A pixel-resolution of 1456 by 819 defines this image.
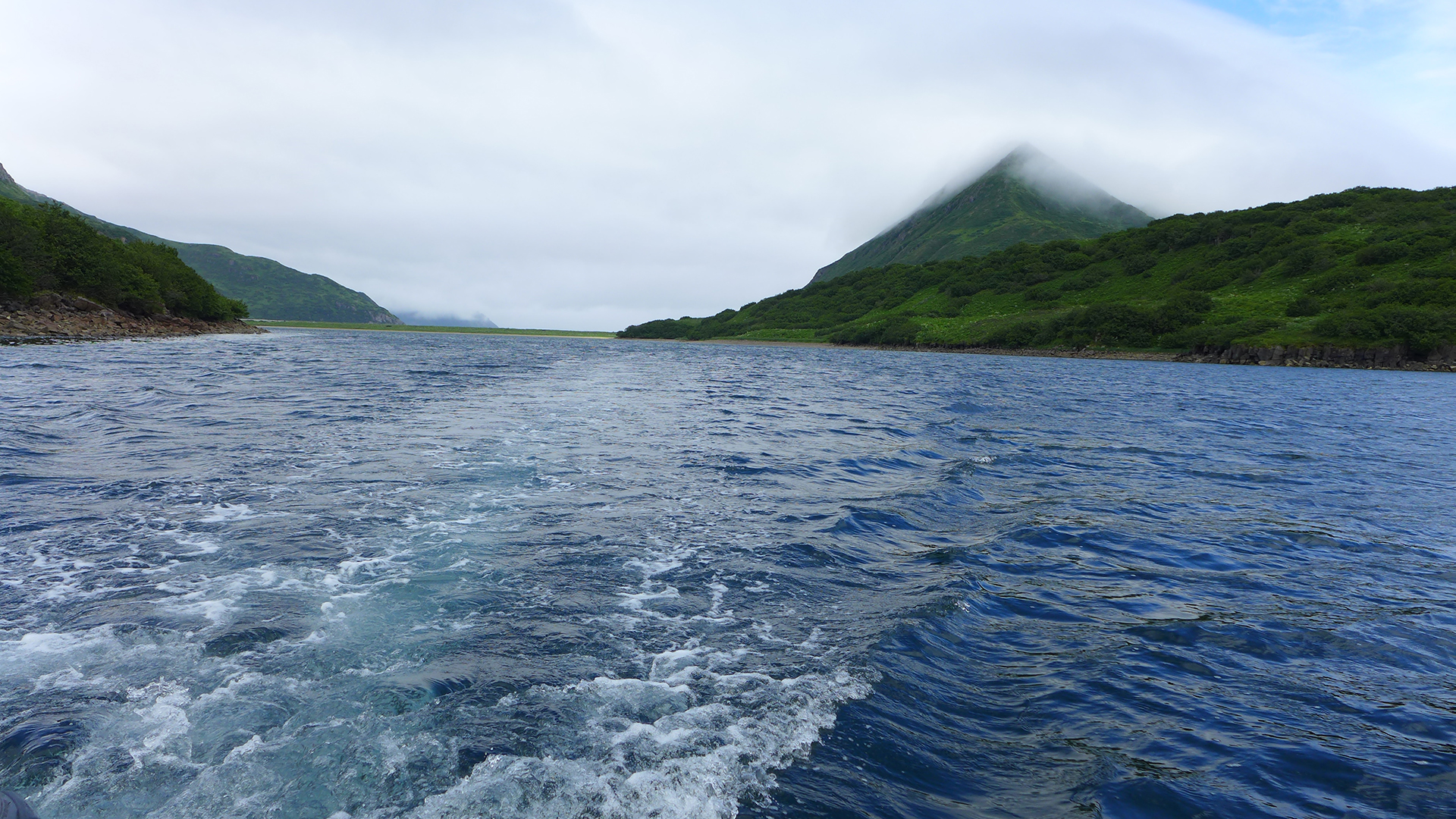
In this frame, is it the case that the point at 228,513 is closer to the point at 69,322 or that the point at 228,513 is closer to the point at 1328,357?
the point at 69,322

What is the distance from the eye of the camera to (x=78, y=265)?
77.5 meters

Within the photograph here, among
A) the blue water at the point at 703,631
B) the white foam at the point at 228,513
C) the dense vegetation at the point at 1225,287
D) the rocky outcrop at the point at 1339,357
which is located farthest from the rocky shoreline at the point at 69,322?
the rocky outcrop at the point at 1339,357

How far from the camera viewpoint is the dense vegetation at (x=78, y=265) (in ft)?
218

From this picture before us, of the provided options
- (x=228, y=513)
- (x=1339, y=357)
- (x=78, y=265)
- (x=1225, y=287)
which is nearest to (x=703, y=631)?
(x=228, y=513)

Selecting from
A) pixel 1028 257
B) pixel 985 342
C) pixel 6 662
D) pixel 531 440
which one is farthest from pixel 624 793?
pixel 1028 257

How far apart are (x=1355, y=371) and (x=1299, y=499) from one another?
308ft

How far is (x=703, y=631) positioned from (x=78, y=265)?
103 metres

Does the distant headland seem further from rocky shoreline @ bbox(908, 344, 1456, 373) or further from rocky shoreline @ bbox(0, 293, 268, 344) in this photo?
rocky shoreline @ bbox(0, 293, 268, 344)

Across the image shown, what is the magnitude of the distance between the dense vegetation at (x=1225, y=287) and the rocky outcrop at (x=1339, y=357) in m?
1.19

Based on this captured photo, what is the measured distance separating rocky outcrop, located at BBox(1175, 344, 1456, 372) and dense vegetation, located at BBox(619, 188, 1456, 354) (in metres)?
1.19

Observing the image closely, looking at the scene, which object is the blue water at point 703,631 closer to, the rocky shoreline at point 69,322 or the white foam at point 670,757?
the white foam at point 670,757

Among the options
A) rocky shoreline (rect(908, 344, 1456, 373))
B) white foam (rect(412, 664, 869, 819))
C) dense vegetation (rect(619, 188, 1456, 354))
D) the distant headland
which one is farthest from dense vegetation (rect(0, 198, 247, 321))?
rocky shoreline (rect(908, 344, 1456, 373))

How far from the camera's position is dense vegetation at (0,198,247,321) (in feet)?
218

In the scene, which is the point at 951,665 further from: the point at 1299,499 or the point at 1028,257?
the point at 1028,257
